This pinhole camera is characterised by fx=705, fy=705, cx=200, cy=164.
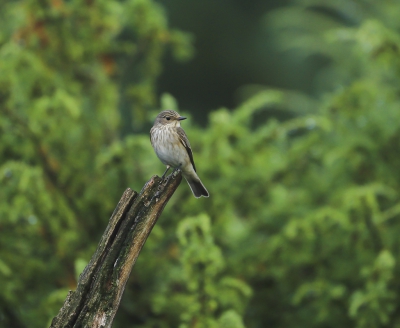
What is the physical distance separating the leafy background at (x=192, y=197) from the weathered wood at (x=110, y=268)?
1060mm

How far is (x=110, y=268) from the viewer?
10.4ft

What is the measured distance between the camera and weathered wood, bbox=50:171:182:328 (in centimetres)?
311

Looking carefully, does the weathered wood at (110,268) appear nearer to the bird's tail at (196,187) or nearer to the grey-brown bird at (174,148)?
the grey-brown bird at (174,148)

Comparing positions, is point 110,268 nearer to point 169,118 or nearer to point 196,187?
point 196,187

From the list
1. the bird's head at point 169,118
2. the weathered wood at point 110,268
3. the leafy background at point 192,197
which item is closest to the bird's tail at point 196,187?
the leafy background at point 192,197

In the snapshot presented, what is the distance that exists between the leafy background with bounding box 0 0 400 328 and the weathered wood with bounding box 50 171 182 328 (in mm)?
1060

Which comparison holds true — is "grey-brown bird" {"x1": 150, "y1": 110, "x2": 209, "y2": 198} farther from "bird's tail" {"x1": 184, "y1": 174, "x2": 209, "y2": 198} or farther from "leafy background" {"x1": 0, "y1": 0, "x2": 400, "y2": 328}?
"leafy background" {"x1": 0, "y1": 0, "x2": 400, "y2": 328}

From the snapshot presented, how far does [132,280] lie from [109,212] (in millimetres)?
540

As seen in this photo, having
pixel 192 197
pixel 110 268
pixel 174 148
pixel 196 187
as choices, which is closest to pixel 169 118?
pixel 174 148

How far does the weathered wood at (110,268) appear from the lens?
3113 mm

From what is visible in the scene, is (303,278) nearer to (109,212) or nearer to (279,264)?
(279,264)

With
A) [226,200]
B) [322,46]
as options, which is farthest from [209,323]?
[322,46]

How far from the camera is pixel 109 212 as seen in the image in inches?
208

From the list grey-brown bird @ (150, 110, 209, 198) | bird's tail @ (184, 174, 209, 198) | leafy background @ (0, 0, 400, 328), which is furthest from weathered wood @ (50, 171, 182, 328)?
bird's tail @ (184, 174, 209, 198)
